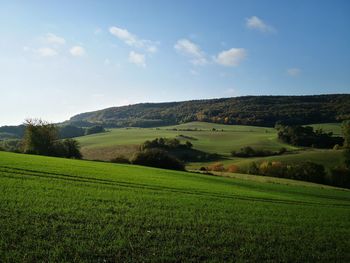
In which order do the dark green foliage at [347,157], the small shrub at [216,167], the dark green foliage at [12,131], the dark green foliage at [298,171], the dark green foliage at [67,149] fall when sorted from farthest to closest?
the dark green foliage at [12,131] < the small shrub at [216,167] < the dark green foliage at [67,149] < the dark green foliage at [298,171] < the dark green foliage at [347,157]

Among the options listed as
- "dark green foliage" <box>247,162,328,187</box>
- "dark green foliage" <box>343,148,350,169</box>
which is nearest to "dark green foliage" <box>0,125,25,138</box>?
"dark green foliage" <box>247,162,328,187</box>

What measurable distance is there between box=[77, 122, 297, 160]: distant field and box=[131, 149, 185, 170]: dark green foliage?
13.7 meters

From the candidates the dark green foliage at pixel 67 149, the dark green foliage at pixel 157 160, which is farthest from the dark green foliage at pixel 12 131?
the dark green foliage at pixel 157 160

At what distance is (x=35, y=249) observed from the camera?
1048cm

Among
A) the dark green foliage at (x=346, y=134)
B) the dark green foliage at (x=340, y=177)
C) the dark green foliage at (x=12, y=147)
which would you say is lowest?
the dark green foliage at (x=340, y=177)

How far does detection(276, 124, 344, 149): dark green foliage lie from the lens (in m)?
100

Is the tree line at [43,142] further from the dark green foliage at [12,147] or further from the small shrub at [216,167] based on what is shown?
the small shrub at [216,167]

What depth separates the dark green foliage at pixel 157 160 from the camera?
6788cm

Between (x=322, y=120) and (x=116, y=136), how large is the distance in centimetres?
6915

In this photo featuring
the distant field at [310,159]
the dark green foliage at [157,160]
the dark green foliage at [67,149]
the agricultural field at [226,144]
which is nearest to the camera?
the dark green foliage at [157,160]

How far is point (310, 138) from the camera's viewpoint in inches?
3976

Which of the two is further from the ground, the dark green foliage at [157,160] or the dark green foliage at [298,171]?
the dark green foliage at [157,160]

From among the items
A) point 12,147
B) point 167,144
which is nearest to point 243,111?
point 167,144

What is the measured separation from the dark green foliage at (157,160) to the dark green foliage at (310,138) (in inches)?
1800
